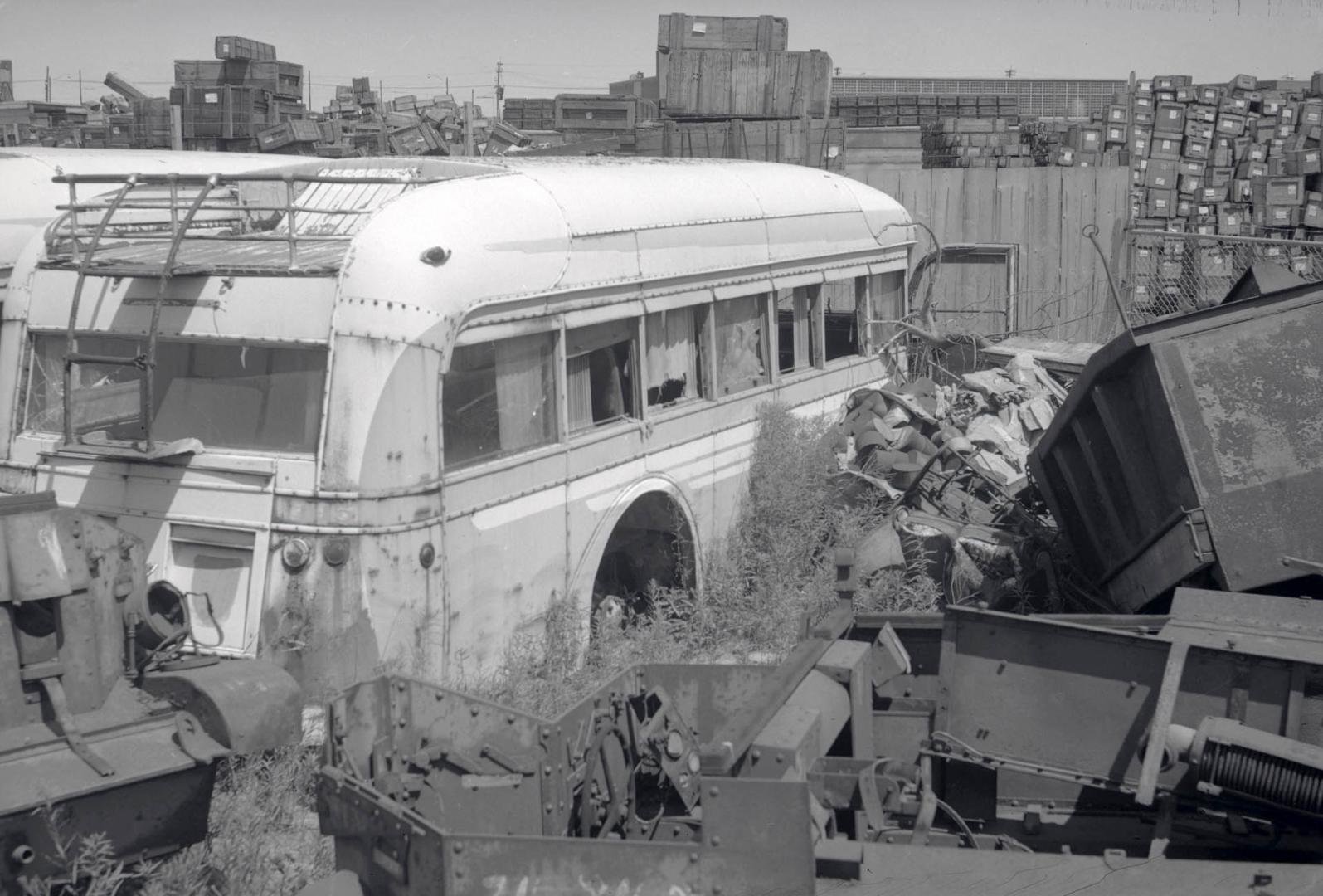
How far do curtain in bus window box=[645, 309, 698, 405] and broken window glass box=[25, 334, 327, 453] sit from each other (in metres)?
2.40

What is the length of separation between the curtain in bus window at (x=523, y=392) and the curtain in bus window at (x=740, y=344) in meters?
1.92

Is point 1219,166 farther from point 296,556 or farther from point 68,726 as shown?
point 68,726

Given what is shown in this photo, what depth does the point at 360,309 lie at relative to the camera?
5961mm

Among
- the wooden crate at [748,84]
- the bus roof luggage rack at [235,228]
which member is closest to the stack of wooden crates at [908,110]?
the wooden crate at [748,84]

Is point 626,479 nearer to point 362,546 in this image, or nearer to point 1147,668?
point 362,546

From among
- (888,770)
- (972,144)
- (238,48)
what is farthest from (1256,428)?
(238,48)

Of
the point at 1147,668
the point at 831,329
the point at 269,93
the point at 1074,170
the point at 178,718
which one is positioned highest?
the point at 269,93

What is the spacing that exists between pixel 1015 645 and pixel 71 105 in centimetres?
2763

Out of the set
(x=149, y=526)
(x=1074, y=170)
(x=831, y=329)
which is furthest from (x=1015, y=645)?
(x=1074, y=170)

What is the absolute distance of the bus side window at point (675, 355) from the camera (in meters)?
7.96

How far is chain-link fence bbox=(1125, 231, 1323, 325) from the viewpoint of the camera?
54.2 feet

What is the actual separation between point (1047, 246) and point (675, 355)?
950cm

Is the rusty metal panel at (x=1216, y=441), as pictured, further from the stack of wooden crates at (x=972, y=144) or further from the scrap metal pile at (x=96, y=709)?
the stack of wooden crates at (x=972, y=144)

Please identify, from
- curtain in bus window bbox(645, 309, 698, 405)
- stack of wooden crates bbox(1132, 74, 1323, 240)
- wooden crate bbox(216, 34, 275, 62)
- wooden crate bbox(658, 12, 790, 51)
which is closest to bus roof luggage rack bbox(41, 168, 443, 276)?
curtain in bus window bbox(645, 309, 698, 405)
